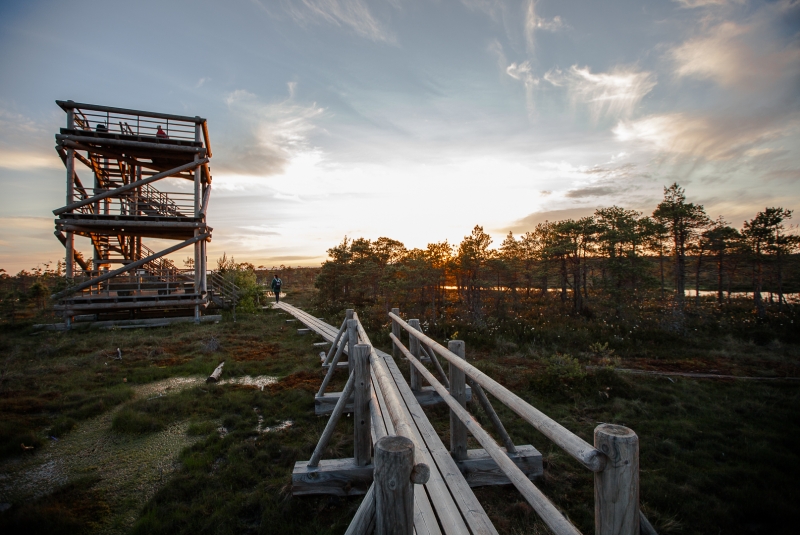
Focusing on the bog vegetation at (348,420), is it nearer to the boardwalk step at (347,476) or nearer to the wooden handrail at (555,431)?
the boardwalk step at (347,476)

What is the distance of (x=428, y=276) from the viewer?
15.9 meters

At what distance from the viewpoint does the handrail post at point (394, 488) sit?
71.3 inches

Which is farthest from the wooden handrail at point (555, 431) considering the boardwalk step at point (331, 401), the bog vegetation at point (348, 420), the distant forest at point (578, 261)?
the distant forest at point (578, 261)

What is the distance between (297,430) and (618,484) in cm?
496

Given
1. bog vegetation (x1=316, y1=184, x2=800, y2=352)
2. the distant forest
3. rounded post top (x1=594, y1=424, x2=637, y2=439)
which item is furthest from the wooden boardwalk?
the distant forest

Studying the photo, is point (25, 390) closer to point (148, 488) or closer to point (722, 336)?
point (148, 488)

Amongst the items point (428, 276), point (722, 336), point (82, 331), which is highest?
point (428, 276)

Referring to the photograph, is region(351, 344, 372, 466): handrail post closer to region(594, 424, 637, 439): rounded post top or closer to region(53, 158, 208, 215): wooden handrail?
region(594, 424, 637, 439): rounded post top

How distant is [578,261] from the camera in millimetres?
20484

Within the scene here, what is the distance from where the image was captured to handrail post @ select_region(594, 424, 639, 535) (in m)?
1.48

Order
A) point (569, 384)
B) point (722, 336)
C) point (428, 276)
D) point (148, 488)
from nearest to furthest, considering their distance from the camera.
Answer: point (148, 488), point (569, 384), point (722, 336), point (428, 276)

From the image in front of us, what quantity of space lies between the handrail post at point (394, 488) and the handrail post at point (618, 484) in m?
0.93

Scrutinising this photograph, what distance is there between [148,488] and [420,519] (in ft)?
11.6

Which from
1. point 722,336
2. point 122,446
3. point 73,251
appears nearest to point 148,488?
point 122,446
